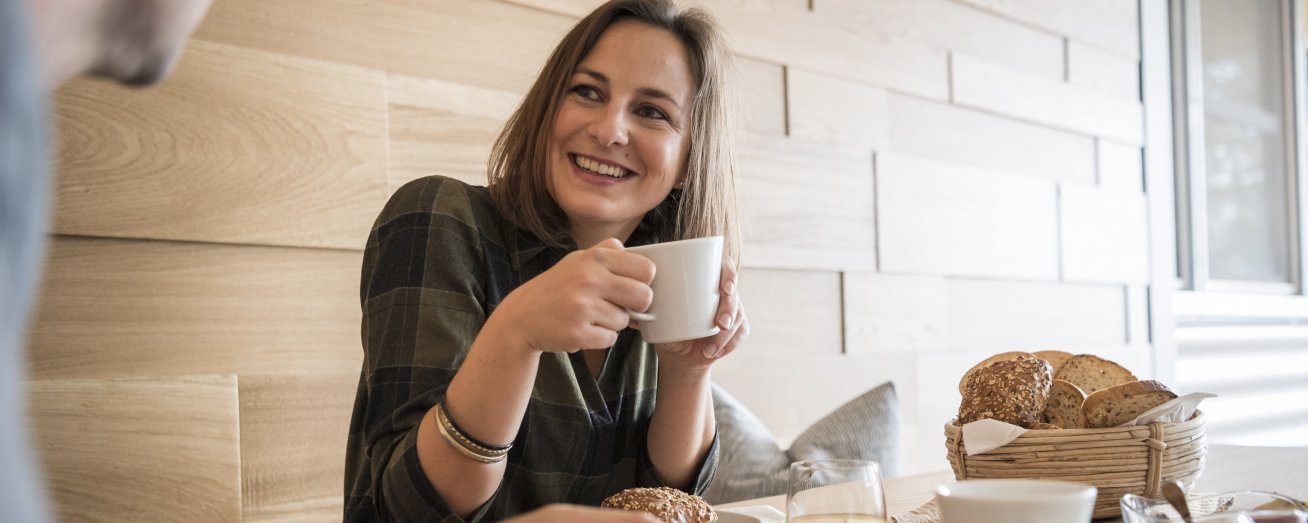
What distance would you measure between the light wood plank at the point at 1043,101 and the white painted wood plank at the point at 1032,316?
524 mm

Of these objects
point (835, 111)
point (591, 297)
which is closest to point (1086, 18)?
point (835, 111)

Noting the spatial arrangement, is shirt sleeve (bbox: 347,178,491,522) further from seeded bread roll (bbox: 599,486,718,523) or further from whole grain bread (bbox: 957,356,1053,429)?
whole grain bread (bbox: 957,356,1053,429)

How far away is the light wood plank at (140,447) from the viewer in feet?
4.64

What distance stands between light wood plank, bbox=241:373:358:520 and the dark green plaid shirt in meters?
0.50

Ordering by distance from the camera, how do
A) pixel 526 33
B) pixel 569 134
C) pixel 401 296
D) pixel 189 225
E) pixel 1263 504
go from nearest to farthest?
1. pixel 1263 504
2. pixel 401 296
3. pixel 569 134
4. pixel 189 225
5. pixel 526 33

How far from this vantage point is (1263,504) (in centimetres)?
77

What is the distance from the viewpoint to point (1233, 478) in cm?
130

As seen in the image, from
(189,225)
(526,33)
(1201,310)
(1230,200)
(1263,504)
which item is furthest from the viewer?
(1230,200)

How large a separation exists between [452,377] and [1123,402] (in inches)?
25.6

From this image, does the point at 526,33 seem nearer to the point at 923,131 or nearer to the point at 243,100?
the point at 243,100

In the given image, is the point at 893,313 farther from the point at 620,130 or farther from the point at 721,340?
the point at 721,340

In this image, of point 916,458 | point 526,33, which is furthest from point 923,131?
point 526,33

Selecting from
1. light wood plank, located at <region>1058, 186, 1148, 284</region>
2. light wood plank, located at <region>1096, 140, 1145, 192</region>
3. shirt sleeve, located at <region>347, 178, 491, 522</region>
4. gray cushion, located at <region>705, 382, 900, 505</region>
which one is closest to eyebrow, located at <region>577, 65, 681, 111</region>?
shirt sleeve, located at <region>347, 178, 491, 522</region>

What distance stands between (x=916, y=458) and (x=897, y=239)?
59 centimetres
